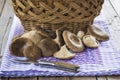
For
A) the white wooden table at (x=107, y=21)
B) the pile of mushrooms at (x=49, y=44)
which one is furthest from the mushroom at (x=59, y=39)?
the white wooden table at (x=107, y=21)

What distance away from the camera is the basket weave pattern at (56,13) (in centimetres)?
70

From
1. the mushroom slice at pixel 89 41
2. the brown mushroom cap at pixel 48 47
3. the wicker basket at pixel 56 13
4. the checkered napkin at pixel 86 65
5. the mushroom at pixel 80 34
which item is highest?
the wicker basket at pixel 56 13

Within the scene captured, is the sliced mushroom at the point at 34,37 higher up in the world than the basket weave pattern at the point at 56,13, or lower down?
lower down

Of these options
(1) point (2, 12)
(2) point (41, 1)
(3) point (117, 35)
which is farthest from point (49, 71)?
(1) point (2, 12)

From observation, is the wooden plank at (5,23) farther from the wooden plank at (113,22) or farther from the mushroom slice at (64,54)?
the wooden plank at (113,22)

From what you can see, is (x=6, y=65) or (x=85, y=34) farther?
(x=85, y=34)

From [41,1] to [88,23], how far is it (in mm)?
157

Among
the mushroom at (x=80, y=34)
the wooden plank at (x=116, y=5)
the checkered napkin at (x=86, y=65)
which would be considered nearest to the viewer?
the checkered napkin at (x=86, y=65)

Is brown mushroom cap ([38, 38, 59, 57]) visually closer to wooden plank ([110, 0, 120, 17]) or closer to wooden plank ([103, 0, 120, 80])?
wooden plank ([103, 0, 120, 80])

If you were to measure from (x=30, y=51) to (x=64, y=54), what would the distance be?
0.08 metres

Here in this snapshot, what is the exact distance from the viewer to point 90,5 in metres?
0.73

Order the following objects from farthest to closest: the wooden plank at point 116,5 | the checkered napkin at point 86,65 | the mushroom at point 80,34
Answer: the wooden plank at point 116,5 < the mushroom at point 80,34 < the checkered napkin at point 86,65

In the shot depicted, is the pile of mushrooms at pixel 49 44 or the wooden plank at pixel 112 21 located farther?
the wooden plank at pixel 112 21

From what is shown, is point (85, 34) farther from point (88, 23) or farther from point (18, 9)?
point (18, 9)
